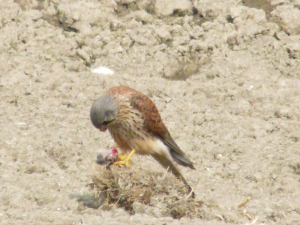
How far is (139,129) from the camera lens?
6.48 m

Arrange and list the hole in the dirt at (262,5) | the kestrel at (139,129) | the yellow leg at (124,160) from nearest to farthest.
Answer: the yellow leg at (124,160), the kestrel at (139,129), the hole in the dirt at (262,5)

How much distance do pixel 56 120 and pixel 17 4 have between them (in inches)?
74.1

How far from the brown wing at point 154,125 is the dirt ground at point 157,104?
0.82 feet

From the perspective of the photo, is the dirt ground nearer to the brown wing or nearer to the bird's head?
the brown wing

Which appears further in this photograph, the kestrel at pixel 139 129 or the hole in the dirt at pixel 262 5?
the hole in the dirt at pixel 262 5

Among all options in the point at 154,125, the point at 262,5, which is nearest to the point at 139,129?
the point at 154,125

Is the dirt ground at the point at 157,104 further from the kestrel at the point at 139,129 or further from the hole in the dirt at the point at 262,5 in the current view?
the kestrel at the point at 139,129

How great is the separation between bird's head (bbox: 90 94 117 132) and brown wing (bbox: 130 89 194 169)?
269 mm

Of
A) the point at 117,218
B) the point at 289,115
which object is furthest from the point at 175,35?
the point at 117,218

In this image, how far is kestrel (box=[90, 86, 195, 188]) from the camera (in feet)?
21.0

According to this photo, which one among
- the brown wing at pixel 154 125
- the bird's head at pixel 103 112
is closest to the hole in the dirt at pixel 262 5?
the brown wing at pixel 154 125

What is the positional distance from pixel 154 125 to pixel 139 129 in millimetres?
171

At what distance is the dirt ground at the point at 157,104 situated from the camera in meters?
5.77

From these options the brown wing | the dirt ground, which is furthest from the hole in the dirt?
the brown wing
